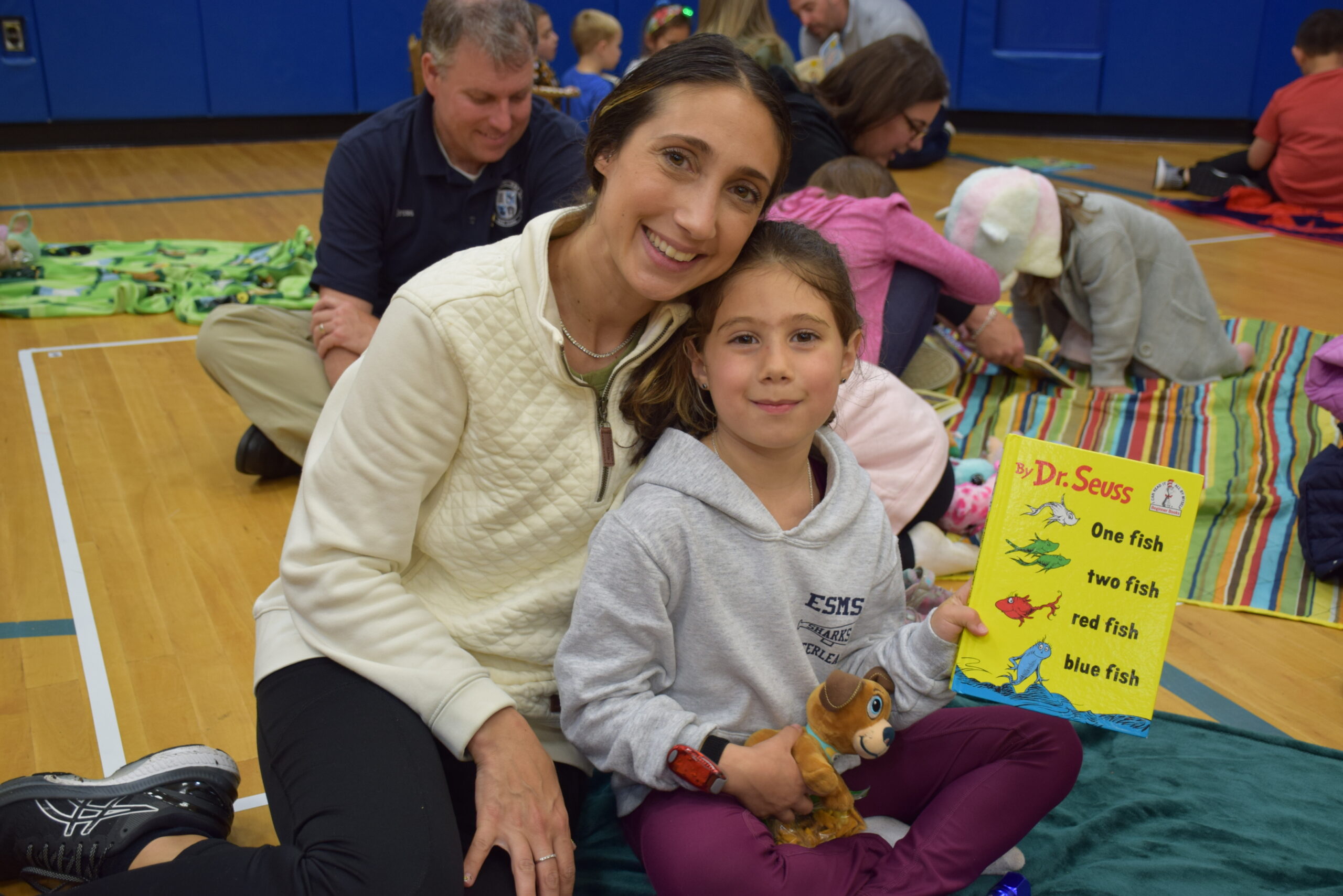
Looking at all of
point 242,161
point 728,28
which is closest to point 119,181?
point 242,161

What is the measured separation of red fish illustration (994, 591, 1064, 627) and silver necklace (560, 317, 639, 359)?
0.56 m

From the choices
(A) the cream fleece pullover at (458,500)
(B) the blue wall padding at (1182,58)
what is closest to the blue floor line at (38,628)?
(A) the cream fleece pullover at (458,500)

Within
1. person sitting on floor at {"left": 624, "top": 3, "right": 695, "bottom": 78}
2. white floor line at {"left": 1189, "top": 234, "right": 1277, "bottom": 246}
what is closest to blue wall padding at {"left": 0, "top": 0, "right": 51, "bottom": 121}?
person sitting on floor at {"left": 624, "top": 3, "right": 695, "bottom": 78}

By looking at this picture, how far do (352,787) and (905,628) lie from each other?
673mm

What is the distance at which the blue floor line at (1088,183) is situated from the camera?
6.48 metres

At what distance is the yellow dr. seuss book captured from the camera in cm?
129

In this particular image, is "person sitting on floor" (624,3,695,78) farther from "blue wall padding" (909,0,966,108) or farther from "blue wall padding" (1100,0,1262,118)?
"blue wall padding" (1100,0,1262,118)

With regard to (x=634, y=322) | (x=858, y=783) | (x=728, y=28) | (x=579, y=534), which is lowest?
(x=858, y=783)

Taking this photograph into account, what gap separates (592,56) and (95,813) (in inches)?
241

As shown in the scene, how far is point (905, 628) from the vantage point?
136 centimetres

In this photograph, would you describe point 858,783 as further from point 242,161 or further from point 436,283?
point 242,161

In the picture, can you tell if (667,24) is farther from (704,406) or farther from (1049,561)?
(1049,561)


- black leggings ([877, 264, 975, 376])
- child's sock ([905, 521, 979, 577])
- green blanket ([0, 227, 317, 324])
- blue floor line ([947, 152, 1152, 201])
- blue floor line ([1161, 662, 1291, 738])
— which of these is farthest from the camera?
blue floor line ([947, 152, 1152, 201])

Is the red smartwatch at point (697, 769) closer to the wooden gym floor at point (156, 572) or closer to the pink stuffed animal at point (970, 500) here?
the wooden gym floor at point (156, 572)
